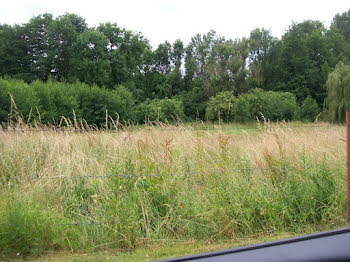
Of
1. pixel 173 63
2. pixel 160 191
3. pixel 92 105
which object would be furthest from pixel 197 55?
pixel 160 191

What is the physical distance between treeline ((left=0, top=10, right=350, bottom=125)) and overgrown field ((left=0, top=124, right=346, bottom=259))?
29209 millimetres

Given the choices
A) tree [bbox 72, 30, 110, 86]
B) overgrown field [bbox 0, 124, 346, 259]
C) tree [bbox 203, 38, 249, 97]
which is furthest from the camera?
tree [bbox 203, 38, 249, 97]

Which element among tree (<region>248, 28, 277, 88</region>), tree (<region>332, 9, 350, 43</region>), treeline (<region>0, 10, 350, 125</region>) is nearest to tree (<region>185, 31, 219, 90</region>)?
treeline (<region>0, 10, 350, 125</region>)

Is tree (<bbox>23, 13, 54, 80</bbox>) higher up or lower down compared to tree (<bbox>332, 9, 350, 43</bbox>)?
lower down

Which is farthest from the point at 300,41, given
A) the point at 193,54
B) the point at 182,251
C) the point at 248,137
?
the point at 182,251

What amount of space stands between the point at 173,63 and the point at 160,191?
51.3 metres

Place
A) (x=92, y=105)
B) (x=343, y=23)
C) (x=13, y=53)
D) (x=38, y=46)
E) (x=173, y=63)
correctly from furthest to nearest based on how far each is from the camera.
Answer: (x=343, y=23) → (x=173, y=63) → (x=38, y=46) → (x=13, y=53) → (x=92, y=105)

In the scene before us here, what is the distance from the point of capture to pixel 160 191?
14.2 feet

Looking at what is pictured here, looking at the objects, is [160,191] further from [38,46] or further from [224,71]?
[38,46]

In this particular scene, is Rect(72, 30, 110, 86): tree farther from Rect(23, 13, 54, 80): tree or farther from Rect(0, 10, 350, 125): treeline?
Rect(23, 13, 54, 80): tree

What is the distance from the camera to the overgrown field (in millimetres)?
3707

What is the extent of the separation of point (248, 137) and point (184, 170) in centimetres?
172

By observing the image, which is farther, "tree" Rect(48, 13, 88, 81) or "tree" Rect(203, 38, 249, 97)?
"tree" Rect(203, 38, 249, 97)

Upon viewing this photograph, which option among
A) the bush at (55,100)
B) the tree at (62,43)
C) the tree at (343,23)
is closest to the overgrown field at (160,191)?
the bush at (55,100)
